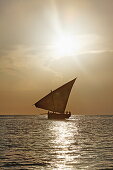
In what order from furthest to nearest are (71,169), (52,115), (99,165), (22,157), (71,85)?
(52,115) → (71,85) → (22,157) → (99,165) → (71,169)

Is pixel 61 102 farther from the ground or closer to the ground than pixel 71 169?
farther from the ground

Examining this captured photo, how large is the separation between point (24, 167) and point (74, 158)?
5.40m

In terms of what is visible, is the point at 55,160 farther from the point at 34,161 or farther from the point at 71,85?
the point at 71,85

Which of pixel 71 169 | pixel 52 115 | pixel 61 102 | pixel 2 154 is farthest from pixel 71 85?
pixel 71 169

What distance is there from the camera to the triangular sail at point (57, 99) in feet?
371

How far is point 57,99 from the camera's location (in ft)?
384

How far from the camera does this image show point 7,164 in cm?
2480

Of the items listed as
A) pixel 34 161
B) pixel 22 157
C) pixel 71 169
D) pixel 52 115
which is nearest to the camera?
pixel 71 169

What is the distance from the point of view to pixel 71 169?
22641 mm

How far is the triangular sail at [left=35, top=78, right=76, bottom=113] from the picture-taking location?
371ft

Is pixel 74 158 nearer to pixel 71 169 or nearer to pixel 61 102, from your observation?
pixel 71 169

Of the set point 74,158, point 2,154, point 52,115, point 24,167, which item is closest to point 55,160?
point 74,158

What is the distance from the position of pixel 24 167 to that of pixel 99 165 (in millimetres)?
5382

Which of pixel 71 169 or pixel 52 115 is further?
pixel 52 115
